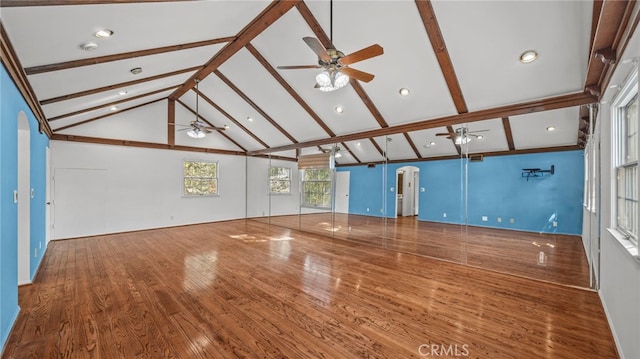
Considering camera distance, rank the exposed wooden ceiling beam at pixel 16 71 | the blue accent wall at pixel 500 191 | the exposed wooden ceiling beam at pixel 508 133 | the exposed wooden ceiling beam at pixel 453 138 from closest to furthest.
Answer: the exposed wooden ceiling beam at pixel 16 71 → the blue accent wall at pixel 500 191 → the exposed wooden ceiling beam at pixel 508 133 → the exposed wooden ceiling beam at pixel 453 138

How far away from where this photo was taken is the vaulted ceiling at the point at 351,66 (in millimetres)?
2680

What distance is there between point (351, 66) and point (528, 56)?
264cm

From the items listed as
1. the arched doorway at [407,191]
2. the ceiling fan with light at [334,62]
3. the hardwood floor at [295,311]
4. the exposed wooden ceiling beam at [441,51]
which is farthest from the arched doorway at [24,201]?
the arched doorway at [407,191]

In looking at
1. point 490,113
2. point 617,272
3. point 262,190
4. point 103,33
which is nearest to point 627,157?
point 617,272

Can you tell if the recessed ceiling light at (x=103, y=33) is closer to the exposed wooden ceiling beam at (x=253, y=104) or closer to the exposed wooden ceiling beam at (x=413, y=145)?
the exposed wooden ceiling beam at (x=253, y=104)

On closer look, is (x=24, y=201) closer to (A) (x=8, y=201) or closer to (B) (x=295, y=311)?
(A) (x=8, y=201)

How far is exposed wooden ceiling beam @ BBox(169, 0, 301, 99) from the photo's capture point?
12.6ft

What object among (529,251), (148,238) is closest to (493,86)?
(529,251)

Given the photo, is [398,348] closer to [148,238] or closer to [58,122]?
[148,238]

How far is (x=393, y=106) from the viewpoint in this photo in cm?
563

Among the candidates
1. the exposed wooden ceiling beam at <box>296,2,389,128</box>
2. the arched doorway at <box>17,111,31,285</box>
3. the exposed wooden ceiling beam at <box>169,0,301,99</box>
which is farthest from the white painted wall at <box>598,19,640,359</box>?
the arched doorway at <box>17,111,31,285</box>

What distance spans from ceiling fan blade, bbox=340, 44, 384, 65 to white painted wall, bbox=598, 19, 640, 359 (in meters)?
1.89

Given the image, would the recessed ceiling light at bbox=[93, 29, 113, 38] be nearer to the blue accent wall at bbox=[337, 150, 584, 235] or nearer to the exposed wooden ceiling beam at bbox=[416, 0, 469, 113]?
the exposed wooden ceiling beam at bbox=[416, 0, 469, 113]

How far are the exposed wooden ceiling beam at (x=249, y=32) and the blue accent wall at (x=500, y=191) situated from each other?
4.28 m
